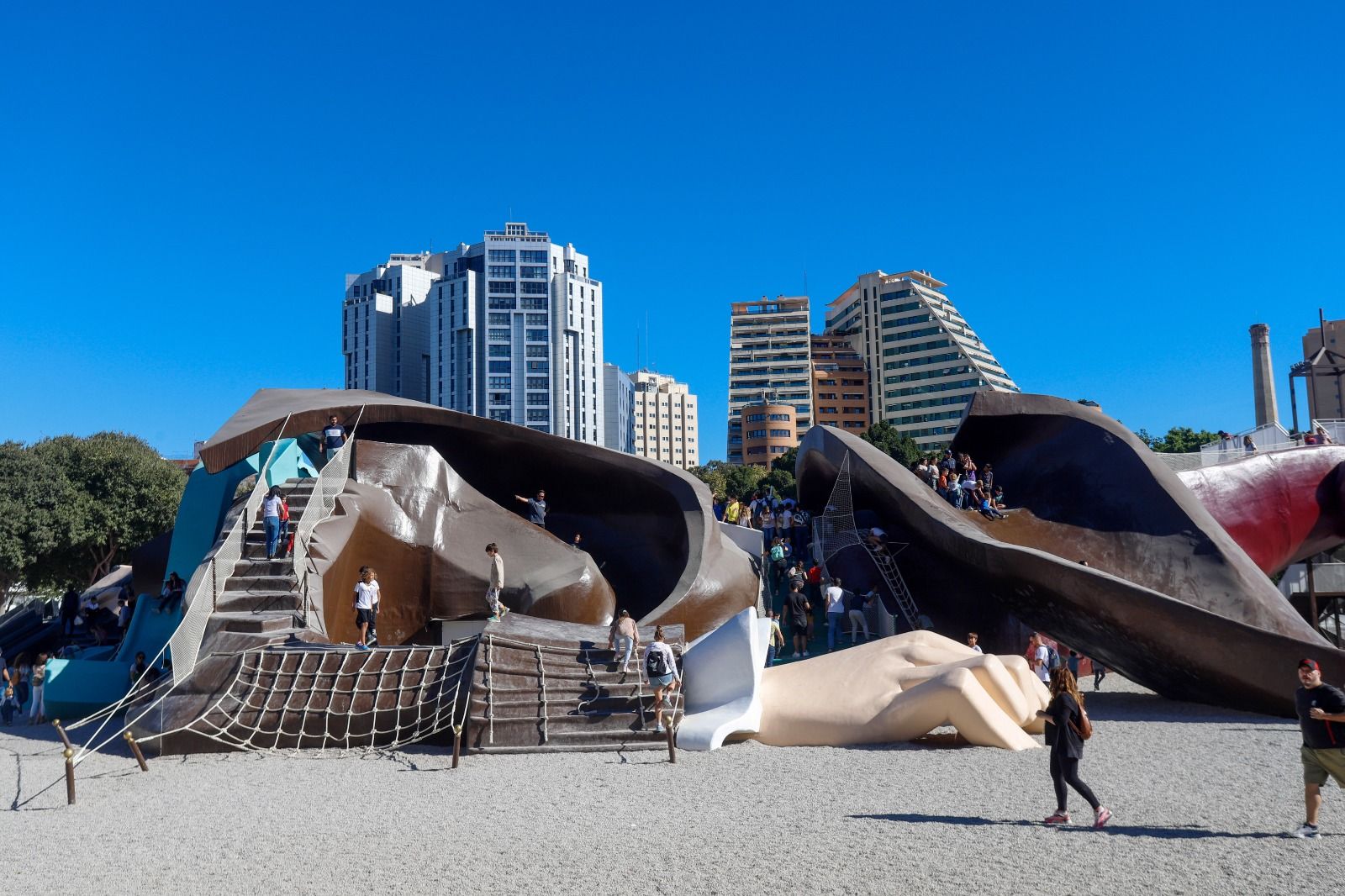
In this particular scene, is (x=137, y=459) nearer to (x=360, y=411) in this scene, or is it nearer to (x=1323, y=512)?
(x=360, y=411)

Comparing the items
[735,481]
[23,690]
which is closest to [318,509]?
[23,690]

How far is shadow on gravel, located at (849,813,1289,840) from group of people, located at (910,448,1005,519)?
1090 centimetres

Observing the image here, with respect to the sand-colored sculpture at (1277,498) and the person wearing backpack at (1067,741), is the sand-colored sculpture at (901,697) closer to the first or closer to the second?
the person wearing backpack at (1067,741)

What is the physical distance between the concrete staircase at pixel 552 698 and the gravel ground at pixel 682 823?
0.50m

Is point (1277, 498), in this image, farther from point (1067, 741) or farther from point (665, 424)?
point (665, 424)

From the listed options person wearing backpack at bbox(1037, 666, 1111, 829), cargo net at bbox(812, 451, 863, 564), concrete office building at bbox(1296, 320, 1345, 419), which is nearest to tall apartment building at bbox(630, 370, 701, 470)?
concrete office building at bbox(1296, 320, 1345, 419)

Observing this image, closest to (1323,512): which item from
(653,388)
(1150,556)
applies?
(1150,556)

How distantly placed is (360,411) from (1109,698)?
42.1ft

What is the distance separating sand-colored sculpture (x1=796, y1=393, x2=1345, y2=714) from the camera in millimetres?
13133

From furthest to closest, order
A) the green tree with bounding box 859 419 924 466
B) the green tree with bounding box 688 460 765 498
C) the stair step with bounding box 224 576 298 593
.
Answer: the green tree with bounding box 688 460 765 498 → the green tree with bounding box 859 419 924 466 → the stair step with bounding box 224 576 298 593

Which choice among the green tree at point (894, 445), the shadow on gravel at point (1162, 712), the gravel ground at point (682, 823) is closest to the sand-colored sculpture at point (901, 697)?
the gravel ground at point (682, 823)

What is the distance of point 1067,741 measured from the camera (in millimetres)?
7738

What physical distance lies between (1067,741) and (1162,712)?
7.67 metres

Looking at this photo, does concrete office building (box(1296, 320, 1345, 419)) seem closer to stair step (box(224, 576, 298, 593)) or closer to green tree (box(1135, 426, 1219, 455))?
green tree (box(1135, 426, 1219, 455))
